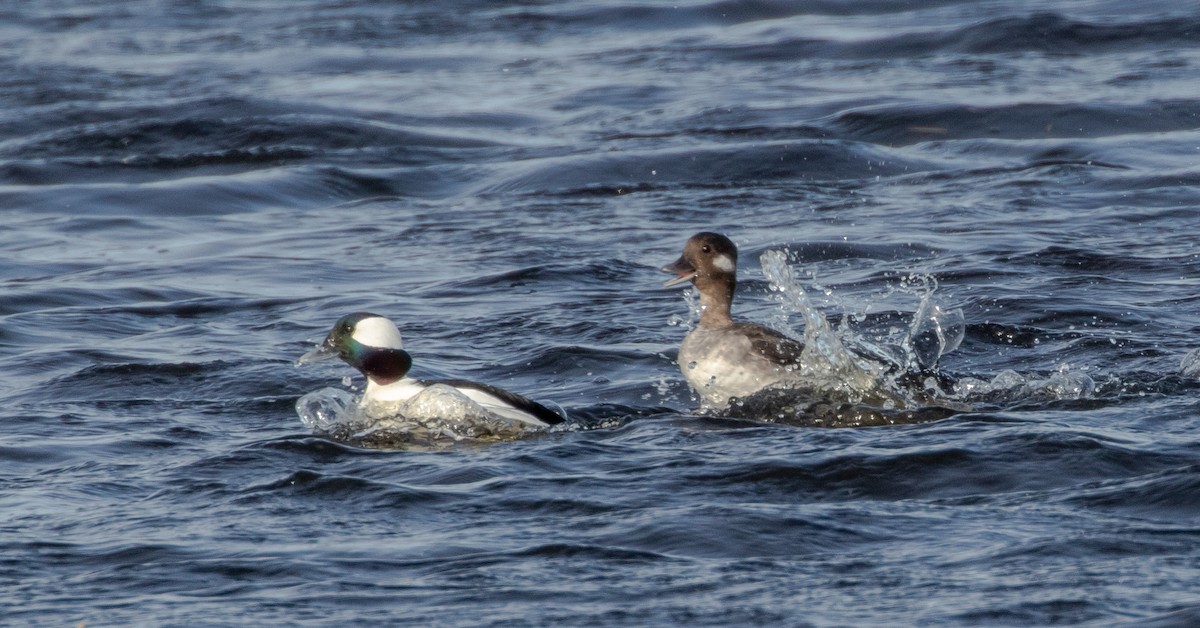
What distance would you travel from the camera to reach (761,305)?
459 inches

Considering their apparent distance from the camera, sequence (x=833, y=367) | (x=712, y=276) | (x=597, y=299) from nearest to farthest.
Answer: (x=833, y=367), (x=712, y=276), (x=597, y=299)

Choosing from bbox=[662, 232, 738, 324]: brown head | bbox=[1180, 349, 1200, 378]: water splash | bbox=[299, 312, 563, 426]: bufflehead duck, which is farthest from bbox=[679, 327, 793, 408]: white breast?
bbox=[1180, 349, 1200, 378]: water splash

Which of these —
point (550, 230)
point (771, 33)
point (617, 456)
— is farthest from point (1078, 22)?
point (617, 456)

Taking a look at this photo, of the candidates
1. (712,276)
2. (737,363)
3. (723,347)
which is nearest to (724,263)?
(712,276)

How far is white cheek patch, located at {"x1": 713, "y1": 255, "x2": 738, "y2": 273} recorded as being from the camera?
9359 mm

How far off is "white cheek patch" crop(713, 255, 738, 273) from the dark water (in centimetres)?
63

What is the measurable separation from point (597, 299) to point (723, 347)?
2.82m

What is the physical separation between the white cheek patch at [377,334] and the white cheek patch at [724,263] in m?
1.68

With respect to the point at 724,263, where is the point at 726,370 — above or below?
below

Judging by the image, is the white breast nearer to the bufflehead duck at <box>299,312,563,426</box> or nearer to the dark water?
the dark water

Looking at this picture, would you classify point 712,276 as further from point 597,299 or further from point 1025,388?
point 597,299

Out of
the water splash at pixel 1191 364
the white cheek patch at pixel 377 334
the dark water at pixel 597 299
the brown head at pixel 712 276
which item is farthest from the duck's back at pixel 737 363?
the water splash at pixel 1191 364

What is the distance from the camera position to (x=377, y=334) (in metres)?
8.66

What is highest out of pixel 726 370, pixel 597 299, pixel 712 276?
pixel 712 276
